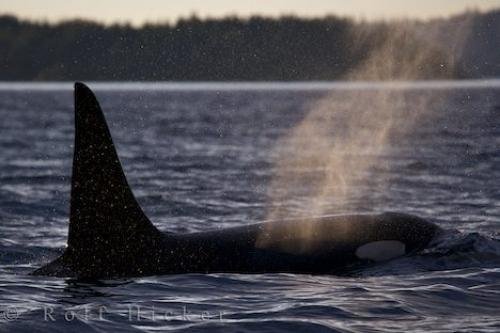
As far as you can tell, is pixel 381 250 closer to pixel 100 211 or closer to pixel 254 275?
pixel 254 275

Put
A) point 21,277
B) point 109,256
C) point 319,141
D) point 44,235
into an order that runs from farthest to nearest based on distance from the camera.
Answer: point 319,141
point 44,235
point 21,277
point 109,256

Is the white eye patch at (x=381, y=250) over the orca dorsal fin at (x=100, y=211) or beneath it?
beneath

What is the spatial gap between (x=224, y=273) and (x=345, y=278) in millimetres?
1155

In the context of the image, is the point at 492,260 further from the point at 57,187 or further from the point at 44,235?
the point at 57,187

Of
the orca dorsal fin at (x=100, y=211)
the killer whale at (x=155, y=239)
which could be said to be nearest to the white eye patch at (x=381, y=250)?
the killer whale at (x=155, y=239)

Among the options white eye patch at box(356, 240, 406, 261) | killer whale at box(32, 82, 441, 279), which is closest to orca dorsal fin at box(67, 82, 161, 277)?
killer whale at box(32, 82, 441, 279)

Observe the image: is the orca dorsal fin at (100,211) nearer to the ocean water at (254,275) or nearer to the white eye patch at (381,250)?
the ocean water at (254,275)

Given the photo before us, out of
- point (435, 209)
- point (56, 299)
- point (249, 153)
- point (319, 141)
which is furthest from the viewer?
point (319, 141)

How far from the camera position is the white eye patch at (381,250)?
10734 millimetres

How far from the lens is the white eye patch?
10734 millimetres

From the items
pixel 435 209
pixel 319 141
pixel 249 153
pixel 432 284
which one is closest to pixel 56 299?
pixel 432 284

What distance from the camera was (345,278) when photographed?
10469mm

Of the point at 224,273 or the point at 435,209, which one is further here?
the point at 435,209

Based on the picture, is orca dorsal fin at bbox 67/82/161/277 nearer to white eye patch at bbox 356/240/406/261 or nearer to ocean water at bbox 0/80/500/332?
ocean water at bbox 0/80/500/332
